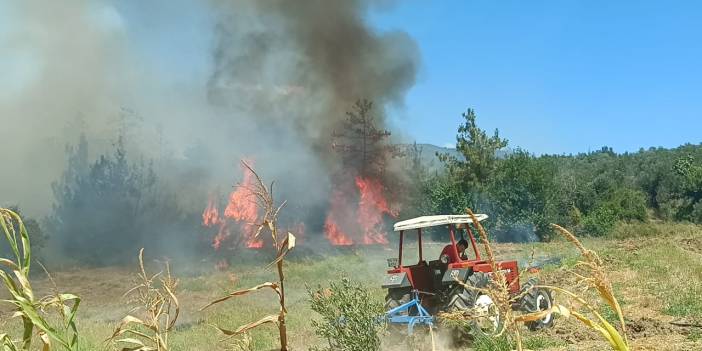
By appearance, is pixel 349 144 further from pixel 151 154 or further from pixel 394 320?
pixel 394 320

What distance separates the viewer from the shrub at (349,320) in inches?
297

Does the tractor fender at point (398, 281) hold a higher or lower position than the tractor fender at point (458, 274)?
lower

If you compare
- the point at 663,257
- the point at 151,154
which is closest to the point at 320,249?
the point at 663,257

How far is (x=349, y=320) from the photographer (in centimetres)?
761

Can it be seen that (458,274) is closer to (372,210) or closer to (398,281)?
(398,281)

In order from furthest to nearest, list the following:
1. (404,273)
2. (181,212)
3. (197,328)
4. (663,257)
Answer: (181,212) → (663,257) → (197,328) → (404,273)

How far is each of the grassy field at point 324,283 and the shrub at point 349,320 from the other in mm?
1005

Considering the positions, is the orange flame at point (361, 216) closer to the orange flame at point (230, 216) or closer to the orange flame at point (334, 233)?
the orange flame at point (334, 233)

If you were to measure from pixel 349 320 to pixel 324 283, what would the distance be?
14.6 m

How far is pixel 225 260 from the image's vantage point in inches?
1255

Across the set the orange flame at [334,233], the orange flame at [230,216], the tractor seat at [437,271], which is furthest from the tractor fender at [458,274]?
the orange flame at [334,233]

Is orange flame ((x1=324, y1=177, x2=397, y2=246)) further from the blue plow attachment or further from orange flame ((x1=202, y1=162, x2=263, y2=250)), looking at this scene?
the blue plow attachment

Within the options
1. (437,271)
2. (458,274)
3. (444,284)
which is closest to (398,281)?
(444,284)

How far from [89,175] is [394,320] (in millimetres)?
39434
